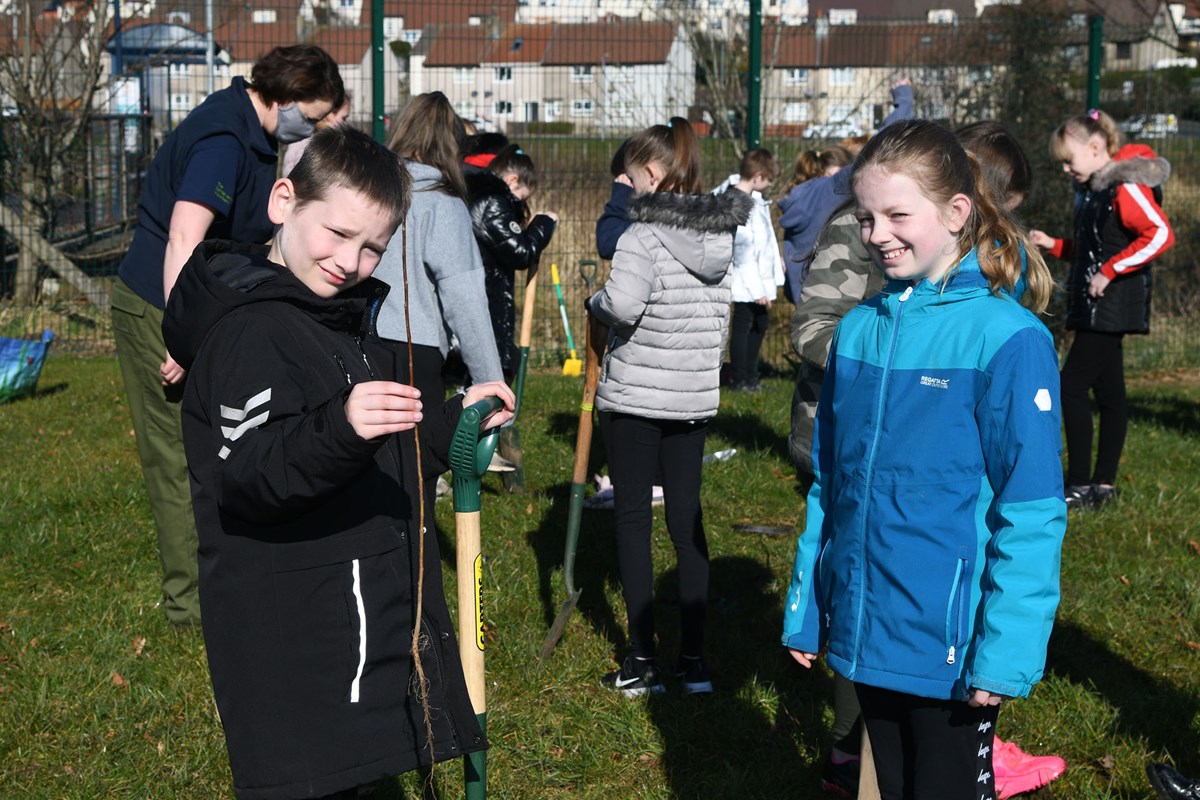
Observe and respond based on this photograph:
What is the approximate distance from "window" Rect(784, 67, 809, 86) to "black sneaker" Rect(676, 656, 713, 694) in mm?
7876

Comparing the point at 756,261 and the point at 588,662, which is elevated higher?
the point at 756,261

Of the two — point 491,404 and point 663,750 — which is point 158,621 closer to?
point 663,750

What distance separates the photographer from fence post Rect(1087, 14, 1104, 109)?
468 inches

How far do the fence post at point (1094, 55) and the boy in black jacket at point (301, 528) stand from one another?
1106 centimetres

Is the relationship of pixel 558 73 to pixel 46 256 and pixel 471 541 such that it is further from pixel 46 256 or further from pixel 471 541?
pixel 471 541

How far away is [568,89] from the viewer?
34.7 ft

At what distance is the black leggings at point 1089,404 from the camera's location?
22.2 ft

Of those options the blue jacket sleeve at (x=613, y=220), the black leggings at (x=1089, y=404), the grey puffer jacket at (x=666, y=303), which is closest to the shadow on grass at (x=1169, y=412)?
the black leggings at (x=1089, y=404)

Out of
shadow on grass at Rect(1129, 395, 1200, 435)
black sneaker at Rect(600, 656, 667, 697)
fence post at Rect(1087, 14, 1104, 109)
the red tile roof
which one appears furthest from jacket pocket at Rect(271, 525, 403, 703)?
fence post at Rect(1087, 14, 1104, 109)

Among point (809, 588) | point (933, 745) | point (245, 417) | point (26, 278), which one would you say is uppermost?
point (245, 417)

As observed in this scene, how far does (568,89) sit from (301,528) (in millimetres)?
8672

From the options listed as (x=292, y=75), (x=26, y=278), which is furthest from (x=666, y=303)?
(x=26, y=278)

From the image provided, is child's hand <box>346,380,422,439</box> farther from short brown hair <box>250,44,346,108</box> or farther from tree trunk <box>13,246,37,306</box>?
tree trunk <box>13,246,37,306</box>

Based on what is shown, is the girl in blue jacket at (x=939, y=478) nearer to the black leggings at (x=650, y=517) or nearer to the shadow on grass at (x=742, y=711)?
the shadow on grass at (x=742, y=711)
